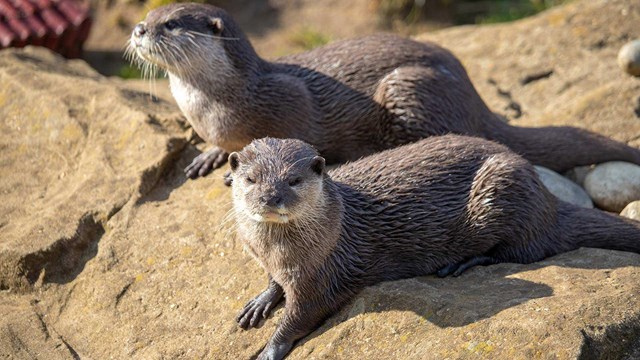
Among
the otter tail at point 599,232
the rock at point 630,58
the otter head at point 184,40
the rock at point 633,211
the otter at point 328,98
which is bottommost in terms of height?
the rock at point 633,211

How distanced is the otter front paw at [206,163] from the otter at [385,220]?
83 centimetres

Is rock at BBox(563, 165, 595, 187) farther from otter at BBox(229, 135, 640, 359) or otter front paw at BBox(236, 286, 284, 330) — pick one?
otter front paw at BBox(236, 286, 284, 330)

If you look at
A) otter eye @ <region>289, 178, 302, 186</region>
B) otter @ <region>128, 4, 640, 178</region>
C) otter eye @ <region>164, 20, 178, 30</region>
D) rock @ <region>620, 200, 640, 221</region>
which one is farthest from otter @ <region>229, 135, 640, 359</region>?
otter eye @ <region>164, 20, 178, 30</region>

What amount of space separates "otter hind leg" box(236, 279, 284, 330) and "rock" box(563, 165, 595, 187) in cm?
151

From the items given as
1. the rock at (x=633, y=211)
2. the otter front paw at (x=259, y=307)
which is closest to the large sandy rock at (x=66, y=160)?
the otter front paw at (x=259, y=307)

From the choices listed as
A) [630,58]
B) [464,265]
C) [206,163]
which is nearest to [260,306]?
[464,265]

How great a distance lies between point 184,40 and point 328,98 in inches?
24.6

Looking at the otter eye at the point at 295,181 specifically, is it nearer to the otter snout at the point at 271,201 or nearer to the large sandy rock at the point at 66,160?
the otter snout at the point at 271,201

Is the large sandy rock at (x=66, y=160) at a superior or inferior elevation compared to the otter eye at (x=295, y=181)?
inferior

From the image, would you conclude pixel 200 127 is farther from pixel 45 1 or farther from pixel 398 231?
pixel 45 1

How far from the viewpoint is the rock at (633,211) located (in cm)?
372

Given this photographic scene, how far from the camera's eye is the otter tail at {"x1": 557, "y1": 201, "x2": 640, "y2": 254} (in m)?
3.37

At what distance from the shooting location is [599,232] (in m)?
3.37

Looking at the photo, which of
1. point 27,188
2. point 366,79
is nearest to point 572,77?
point 366,79
